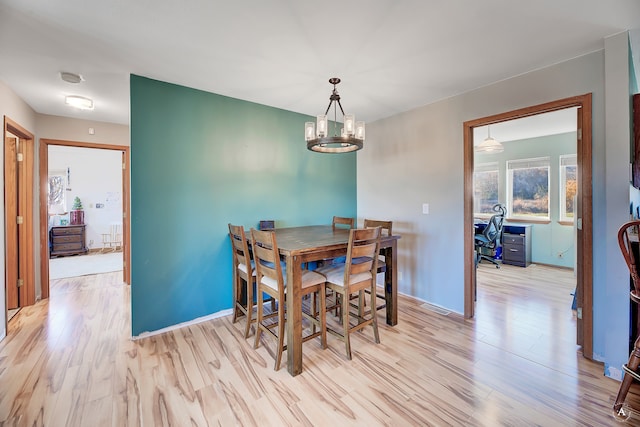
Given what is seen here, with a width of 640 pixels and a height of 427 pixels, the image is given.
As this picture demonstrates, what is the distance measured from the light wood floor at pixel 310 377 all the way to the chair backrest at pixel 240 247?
0.67 m

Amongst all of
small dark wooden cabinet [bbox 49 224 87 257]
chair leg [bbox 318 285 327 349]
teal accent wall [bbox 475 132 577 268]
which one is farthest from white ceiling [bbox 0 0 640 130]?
small dark wooden cabinet [bbox 49 224 87 257]

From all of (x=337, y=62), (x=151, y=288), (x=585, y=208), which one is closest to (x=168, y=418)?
(x=151, y=288)

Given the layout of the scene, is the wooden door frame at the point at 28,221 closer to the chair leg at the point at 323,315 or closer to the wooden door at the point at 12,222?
the wooden door at the point at 12,222

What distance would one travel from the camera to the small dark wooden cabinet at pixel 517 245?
4816 millimetres

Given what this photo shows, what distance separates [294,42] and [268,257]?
1594mm

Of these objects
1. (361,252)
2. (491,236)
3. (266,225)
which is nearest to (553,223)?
(491,236)

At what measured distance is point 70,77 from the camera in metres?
2.41

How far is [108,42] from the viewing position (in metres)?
1.92

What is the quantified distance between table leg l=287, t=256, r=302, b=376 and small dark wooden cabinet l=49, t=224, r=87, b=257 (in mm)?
6773

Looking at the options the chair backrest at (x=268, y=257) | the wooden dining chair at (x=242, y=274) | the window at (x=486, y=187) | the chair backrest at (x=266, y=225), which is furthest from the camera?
the window at (x=486, y=187)

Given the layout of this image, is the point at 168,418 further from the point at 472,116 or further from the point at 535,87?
the point at 535,87

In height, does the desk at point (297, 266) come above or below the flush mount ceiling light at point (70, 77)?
below

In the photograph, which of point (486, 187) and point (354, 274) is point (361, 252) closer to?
point (354, 274)

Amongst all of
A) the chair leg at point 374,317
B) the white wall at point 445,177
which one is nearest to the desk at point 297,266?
the chair leg at point 374,317
